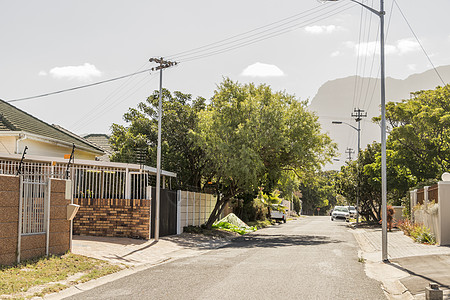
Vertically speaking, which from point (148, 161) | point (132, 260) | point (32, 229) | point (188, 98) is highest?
point (188, 98)

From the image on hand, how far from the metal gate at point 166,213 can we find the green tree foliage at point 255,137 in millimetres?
3427

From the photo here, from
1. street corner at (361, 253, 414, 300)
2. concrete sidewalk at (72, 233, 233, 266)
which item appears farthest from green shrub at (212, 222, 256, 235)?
street corner at (361, 253, 414, 300)

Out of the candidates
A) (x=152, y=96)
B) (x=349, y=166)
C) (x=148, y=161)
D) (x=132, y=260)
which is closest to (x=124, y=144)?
(x=148, y=161)

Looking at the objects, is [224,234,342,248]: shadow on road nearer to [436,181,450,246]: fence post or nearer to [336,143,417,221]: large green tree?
[436,181,450,246]: fence post

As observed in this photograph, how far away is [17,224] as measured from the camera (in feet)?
39.6

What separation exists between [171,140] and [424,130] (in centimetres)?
1585

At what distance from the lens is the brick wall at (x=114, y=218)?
2097 cm

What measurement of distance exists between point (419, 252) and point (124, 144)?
1922cm

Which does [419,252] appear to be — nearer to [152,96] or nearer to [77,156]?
[77,156]

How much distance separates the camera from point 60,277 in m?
11.2

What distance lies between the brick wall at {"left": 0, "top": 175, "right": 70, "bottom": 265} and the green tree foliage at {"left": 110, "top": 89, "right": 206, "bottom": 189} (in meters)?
15.3

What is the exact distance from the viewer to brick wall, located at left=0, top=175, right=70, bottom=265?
1165 centimetres

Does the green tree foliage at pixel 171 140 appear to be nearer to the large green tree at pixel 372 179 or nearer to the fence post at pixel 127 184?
the fence post at pixel 127 184


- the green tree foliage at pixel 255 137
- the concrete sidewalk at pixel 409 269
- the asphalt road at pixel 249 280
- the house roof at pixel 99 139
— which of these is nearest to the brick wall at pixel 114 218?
the asphalt road at pixel 249 280
